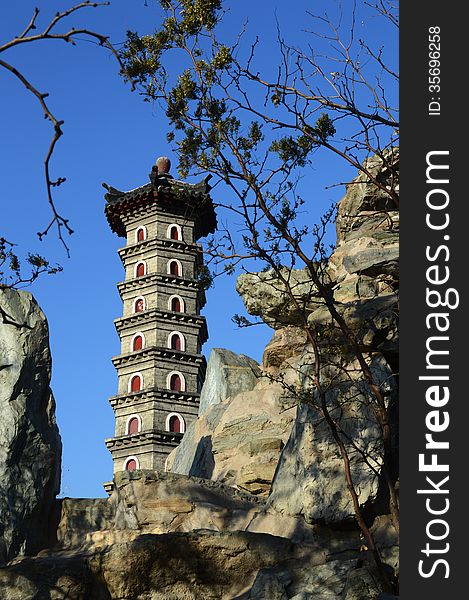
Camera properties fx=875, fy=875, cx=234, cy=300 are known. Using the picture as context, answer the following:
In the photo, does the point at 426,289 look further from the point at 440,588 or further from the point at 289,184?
the point at 289,184

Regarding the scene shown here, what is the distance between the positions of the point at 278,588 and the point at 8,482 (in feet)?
34.7

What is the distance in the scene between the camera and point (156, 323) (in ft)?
169

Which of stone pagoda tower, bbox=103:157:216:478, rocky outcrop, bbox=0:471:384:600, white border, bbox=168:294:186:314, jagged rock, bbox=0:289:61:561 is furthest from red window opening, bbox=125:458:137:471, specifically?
rocky outcrop, bbox=0:471:384:600

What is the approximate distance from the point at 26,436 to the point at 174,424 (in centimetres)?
2778

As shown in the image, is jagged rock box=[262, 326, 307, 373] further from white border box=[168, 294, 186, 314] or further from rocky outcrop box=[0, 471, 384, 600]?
white border box=[168, 294, 186, 314]

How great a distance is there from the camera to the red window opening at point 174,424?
48250 millimetres

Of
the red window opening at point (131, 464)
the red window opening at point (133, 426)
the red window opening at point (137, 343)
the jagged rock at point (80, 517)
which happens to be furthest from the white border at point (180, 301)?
the jagged rock at point (80, 517)

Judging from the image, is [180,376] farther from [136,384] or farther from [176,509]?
[176,509]

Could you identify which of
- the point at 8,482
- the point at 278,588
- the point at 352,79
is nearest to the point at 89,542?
the point at 8,482

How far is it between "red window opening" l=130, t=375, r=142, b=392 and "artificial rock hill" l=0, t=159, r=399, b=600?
24.4 m

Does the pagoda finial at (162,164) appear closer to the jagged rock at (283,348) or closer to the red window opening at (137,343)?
the red window opening at (137,343)

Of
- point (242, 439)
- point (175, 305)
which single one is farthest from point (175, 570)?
point (175, 305)

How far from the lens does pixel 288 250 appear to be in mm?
11977

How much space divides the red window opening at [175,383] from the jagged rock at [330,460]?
34.1 m
